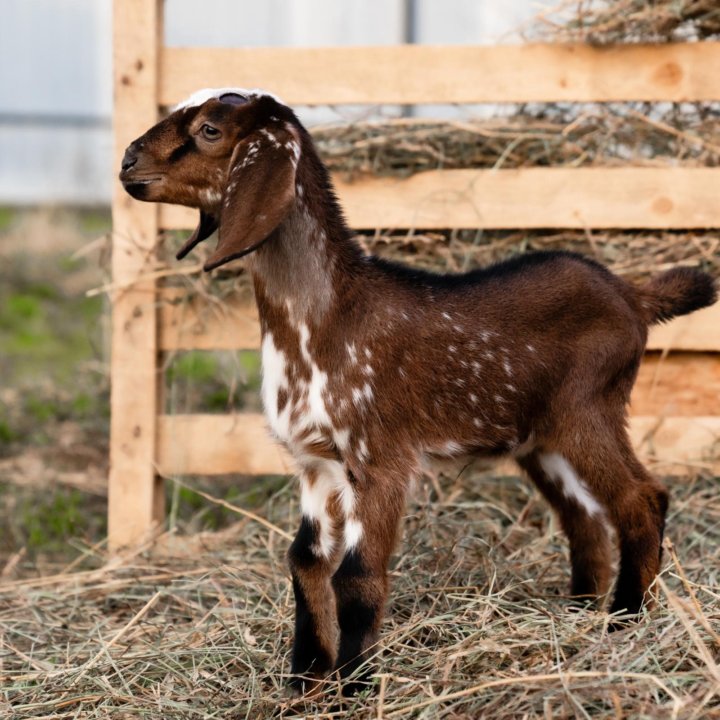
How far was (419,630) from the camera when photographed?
3.68 meters

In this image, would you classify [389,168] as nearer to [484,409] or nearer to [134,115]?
[134,115]

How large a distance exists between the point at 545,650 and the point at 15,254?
8589 mm

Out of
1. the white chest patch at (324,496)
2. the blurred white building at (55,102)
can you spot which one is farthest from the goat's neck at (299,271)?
the blurred white building at (55,102)

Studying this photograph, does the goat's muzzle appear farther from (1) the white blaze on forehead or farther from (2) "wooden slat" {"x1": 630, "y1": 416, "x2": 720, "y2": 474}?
(2) "wooden slat" {"x1": 630, "y1": 416, "x2": 720, "y2": 474}

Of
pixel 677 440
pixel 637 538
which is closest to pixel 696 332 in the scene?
pixel 677 440

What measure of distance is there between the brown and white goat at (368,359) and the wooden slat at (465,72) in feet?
4.14

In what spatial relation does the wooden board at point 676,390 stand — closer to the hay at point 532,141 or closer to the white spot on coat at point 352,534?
the hay at point 532,141

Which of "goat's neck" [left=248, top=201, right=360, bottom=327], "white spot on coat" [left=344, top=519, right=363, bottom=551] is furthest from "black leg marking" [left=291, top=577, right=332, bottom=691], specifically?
"goat's neck" [left=248, top=201, right=360, bottom=327]

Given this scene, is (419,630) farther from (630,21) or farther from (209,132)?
(630,21)

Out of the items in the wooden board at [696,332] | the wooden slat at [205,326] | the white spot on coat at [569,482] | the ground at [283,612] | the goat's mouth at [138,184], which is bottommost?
the ground at [283,612]

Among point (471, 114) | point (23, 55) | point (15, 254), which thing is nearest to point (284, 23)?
point (15, 254)

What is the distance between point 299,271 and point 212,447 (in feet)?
5.56

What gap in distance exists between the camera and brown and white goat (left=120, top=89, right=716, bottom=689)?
11.2ft

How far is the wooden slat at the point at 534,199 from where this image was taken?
15.8 ft
